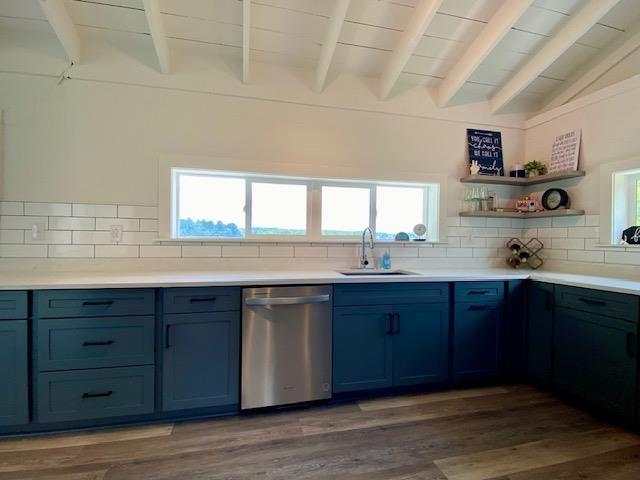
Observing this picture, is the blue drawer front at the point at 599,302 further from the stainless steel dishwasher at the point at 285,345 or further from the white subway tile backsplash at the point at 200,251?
the white subway tile backsplash at the point at 200,251

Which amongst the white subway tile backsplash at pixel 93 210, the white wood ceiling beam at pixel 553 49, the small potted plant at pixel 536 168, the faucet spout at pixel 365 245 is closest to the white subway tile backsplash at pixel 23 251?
the white subway tile backsplash at pixel 93 210

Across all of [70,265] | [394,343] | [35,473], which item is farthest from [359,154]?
[35,473]

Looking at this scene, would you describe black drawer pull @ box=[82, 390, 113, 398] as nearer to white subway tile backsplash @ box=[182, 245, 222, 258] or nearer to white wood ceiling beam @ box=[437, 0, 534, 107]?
white subway tile backsplash @ box=[182, 245, 222, 258]

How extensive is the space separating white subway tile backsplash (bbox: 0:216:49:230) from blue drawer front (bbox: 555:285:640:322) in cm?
370

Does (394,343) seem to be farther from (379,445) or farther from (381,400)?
(379,445)

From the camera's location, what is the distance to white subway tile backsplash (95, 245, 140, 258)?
2.32m

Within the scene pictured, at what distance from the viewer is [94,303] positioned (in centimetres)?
183

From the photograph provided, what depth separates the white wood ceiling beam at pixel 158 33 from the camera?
1.93 m

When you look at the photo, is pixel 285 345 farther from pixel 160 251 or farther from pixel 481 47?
pixel 481 47

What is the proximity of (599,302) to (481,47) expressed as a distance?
1.97 meters

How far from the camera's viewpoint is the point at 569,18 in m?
2.26

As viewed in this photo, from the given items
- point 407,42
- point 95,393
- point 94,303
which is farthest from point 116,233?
point 407,42

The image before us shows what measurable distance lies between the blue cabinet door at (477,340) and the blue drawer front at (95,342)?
2124 mm

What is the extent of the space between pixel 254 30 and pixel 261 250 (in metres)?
1.62
